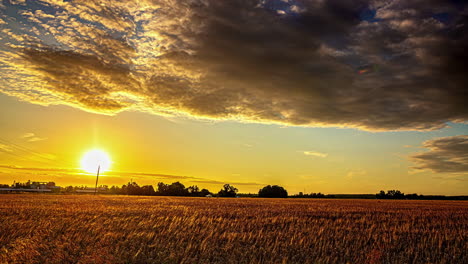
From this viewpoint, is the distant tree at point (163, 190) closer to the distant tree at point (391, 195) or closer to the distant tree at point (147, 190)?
the distant tree at point (147, 190)

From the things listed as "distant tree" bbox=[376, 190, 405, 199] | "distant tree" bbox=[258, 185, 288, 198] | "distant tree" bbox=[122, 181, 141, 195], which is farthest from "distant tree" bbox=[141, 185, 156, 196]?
"distant tree" bbox=[376, 190, 405, 199]

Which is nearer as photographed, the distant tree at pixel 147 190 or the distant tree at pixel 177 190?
the distant tree at pixel 147 190

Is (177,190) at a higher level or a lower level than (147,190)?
higher

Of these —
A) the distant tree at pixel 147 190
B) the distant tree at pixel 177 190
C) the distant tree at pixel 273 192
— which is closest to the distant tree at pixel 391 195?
the distant tree at pixel 273 192

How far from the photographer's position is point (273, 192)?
497 feet

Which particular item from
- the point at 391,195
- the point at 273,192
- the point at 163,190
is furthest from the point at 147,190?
the point at 391,195

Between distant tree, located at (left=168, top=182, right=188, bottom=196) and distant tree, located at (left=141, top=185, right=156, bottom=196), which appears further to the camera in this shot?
distant tree, located at (left=168, top=182, right=188, bottom=196)

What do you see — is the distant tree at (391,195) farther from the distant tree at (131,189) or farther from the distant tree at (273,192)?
the distant tree at (131,189)

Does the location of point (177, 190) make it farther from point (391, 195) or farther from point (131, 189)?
point (391, 195)

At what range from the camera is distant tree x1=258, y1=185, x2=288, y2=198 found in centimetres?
15116

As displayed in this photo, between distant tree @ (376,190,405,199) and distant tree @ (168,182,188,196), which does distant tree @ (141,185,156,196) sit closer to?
distant tree @ (168,182,188,196)

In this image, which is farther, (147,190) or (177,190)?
(177,190)

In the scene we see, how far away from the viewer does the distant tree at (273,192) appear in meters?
151

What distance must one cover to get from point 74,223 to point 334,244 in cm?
1310
